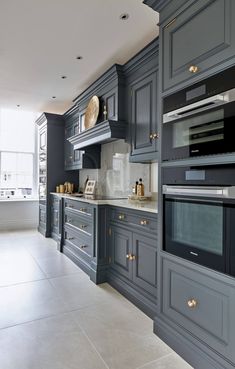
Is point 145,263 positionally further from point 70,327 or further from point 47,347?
point 47,347

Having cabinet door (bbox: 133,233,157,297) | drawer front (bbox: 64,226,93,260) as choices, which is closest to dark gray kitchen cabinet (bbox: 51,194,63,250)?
drawer front (bbox: 64,226,93,260)

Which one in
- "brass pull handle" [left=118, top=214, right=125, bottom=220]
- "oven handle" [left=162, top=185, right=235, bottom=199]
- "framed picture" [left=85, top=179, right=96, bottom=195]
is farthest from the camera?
"framed picture" [left=85, top=179, right=96, bottom=195]

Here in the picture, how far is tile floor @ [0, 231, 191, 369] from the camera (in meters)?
1.65

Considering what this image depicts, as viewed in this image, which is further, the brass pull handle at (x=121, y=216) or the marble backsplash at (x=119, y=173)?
the marble backsplash at (x=119, y=173)

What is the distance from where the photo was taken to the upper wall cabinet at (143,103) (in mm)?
2514

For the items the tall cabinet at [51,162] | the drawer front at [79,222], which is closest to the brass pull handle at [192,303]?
the drawer front at [79,222]

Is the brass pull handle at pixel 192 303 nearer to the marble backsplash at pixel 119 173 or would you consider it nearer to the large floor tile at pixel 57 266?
the marble backsplash at pixel 119 173

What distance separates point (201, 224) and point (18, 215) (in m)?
5.46

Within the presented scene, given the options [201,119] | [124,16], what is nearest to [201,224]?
[201,119]

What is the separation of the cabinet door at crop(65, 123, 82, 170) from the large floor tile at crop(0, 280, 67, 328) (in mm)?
2372

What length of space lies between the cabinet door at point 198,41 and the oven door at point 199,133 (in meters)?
0.24

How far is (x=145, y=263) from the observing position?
89.1 inches

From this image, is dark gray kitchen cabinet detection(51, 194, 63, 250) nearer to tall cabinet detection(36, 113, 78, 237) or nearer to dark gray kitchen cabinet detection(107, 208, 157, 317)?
tall cabinet detection(36, 113, 78, 237)

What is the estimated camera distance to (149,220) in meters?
2.20
